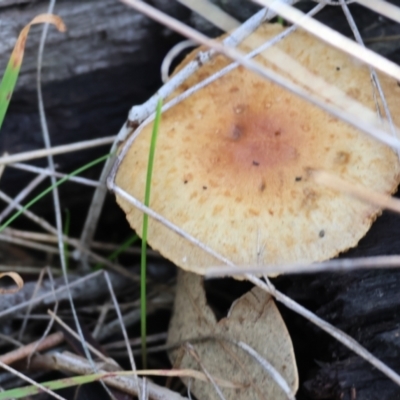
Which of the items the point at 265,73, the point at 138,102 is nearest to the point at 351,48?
the point at 265,73

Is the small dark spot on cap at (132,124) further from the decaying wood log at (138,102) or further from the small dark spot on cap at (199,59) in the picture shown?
the decaying wood log at (138,102)

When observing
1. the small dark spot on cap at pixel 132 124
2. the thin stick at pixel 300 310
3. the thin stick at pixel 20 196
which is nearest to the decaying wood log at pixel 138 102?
the thin stick at pixel 300 310

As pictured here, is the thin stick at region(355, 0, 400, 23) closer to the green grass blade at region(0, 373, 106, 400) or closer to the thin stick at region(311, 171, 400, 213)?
the thin stick at region(311, 171, 400, 213)

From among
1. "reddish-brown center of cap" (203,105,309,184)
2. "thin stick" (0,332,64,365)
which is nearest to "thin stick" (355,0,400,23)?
"reddish-brown center of cap" (203,105,309,184)

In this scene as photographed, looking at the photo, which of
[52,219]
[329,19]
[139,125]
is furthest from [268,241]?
[52,219]

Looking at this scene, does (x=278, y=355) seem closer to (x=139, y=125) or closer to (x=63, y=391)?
(x=63, y=391)

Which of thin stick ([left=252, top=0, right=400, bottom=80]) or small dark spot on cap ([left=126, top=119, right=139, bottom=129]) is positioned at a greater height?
thin stick ([left=252, top=0, right=400, bottom=80])

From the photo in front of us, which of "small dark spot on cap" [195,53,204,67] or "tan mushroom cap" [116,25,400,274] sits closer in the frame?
"tan mushroom cap" [116,25,400,274]
